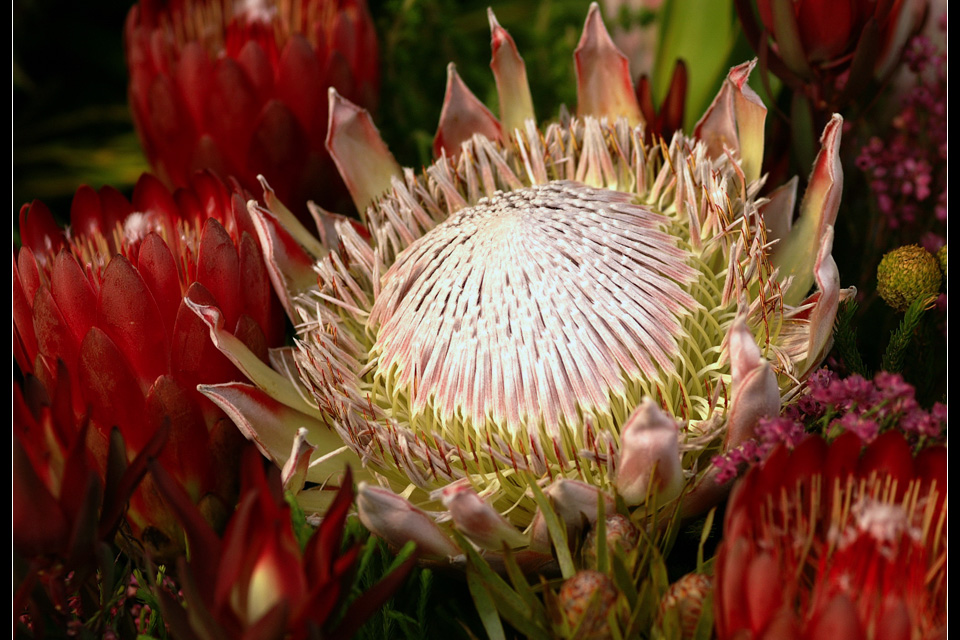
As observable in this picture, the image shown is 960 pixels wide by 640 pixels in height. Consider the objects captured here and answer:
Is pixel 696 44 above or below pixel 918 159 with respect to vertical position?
above

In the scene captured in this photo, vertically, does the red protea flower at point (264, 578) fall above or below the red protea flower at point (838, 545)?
above

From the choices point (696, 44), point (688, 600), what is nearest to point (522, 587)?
point (688, 600)

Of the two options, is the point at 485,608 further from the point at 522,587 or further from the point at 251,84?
the point at 251,84

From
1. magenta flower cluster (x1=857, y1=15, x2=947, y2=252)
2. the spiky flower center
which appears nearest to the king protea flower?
the spiky flower center

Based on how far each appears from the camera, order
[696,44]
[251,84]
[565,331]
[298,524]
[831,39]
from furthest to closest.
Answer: [696,44] → [251,84] → [831,39] → [565,331] → [298,524]

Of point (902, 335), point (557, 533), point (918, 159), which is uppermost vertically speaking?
point (918, 159)

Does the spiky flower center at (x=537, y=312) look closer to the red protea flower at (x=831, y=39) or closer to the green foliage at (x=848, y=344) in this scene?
the green foliage at (x=848, y=344)

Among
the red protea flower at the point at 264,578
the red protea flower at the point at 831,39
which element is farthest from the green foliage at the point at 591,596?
the red protea flower at the point at 831,39

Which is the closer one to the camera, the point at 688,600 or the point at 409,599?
the point at 688,600
